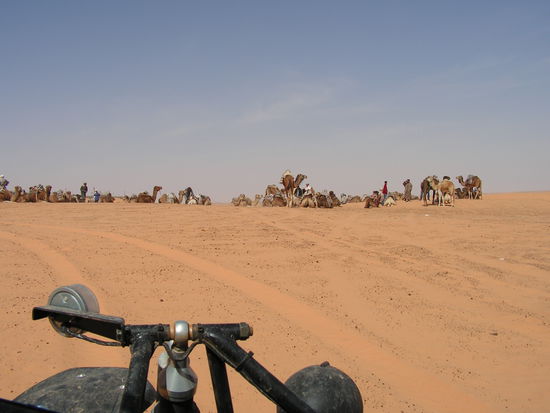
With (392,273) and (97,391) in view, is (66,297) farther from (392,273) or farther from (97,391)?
(392,273)

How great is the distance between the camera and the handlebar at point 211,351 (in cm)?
153

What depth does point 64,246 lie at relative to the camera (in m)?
10.1

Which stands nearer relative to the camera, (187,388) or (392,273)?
(187,388)

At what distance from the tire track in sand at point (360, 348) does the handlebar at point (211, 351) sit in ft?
12.0

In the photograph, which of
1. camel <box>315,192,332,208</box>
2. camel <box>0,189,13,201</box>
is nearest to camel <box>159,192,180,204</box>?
camel <box>0,189,13,201</box>

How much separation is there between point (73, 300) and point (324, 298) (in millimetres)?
6022

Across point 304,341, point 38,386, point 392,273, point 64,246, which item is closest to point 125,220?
point 64,246

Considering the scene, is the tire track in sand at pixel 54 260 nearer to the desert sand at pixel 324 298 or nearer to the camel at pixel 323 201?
the desert sand at pixel 324 298

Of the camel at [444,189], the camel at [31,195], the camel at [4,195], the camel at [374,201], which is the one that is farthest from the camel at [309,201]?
the camel at [4,195]

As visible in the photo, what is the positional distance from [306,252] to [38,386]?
833 centimetres

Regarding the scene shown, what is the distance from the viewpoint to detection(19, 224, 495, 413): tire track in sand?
15.9ft

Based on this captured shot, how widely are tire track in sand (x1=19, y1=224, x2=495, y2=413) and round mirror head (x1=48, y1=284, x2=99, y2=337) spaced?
3862 millimetres

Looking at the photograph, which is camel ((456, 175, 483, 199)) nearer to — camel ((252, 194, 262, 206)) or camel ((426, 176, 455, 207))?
camel ((426, 176, 455, 207))

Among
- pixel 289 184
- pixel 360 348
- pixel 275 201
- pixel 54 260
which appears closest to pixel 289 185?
pixel 289 184
